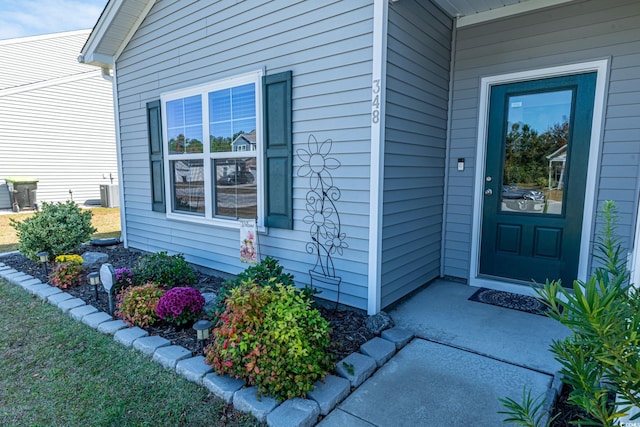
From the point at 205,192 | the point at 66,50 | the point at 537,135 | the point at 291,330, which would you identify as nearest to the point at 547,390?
the point at 291,330

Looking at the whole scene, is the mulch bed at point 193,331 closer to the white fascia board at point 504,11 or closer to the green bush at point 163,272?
the green bush at point 163,272

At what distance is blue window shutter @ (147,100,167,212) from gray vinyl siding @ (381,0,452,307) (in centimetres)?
338

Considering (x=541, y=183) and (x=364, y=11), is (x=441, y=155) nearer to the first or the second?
(x=541, y=183)

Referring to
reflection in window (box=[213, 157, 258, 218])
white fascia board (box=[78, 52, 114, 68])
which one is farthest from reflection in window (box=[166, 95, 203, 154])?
white fascia board (box=[78, 52, 114, 68])

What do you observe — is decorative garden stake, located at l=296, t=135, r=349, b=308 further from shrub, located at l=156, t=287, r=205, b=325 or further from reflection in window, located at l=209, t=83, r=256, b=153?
shrub, located at l=156, t=287, r=205, b=325

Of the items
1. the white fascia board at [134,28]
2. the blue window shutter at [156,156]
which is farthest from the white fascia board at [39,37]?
the blue window shutter at [156,156]

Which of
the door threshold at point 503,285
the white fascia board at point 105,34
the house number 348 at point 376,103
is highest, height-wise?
the white fascia board at point 105,34

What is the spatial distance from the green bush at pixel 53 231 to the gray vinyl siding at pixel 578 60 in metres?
5.05

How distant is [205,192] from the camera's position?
4387mm

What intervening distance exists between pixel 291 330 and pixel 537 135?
294 centimetres

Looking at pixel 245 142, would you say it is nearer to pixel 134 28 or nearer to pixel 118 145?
pixel 134 28

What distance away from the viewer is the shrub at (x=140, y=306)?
2.94 meters

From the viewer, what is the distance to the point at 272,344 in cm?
208

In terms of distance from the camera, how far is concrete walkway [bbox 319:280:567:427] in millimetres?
1951
